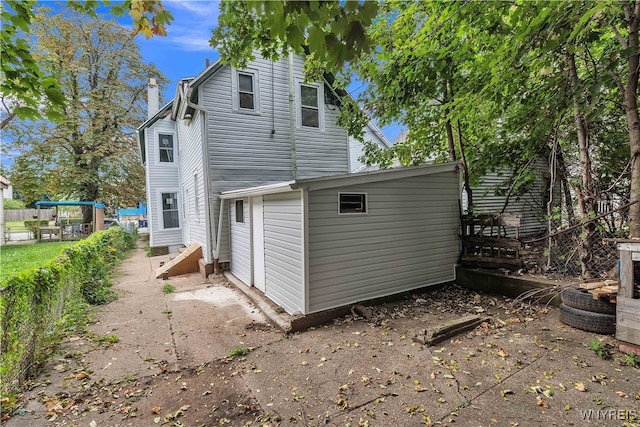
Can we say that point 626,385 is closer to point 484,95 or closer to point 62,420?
point 484,95

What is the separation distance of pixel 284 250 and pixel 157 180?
10.8 meters

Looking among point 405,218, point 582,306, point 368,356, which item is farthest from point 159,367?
point 582,306

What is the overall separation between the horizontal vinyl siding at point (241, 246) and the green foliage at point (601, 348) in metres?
6.31

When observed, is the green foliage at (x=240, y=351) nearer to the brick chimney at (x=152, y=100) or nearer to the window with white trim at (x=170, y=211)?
the window with white trim at (x=170, y=211)

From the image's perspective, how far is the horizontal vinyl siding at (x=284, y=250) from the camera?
509 centimetres

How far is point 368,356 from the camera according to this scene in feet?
12.8

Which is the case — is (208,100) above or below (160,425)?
above

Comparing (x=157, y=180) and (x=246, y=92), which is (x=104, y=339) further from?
(x=157, y=180)

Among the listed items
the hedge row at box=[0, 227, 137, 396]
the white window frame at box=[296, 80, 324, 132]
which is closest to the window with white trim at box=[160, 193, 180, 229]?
the hedge row at box=[0, 227, 137, 396]

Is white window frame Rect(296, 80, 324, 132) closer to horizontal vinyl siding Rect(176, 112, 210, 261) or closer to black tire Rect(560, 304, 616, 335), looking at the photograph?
horizontal vinyl siding Rect(176, 112, 210, 261)

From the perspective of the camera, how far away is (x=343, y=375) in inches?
137

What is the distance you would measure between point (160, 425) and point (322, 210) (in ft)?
11.4

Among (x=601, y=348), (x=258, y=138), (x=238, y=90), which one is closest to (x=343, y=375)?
(x=601, y=348)

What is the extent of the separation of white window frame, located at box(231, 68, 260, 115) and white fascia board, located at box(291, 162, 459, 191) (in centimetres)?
500
